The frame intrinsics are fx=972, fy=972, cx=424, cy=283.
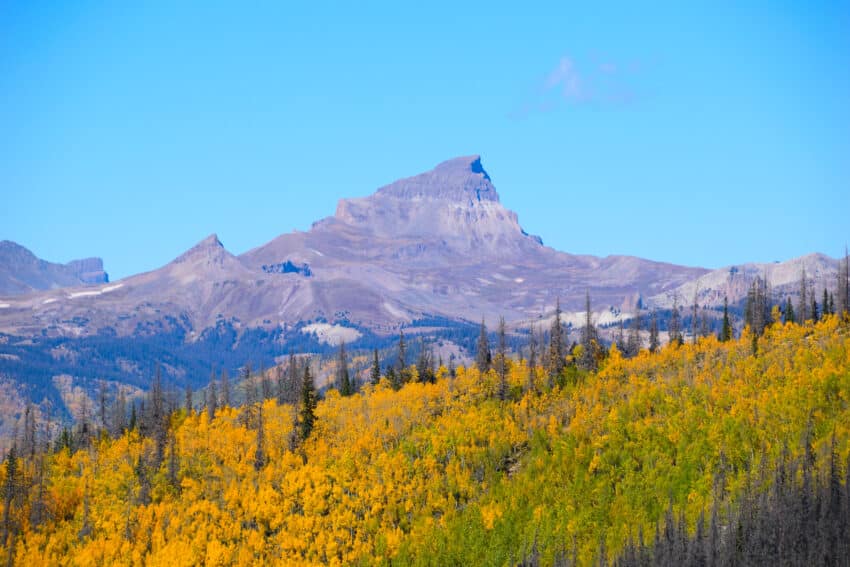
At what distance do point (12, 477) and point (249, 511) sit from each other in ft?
148

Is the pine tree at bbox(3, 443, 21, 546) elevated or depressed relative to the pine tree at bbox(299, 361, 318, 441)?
depressed

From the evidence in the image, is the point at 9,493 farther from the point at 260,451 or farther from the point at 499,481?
the point at 499,481

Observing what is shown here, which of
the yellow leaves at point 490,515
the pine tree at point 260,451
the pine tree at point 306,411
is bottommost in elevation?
the yellow leaves at point 490,515

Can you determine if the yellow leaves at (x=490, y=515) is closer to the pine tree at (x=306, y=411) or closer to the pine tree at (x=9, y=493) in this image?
the pine tree at (x=306, y=411)

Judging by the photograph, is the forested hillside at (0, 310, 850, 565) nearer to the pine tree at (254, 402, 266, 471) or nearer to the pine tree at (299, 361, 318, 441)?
the pine tree at (299, 361, 318, 441)

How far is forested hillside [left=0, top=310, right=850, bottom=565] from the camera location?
500 ft

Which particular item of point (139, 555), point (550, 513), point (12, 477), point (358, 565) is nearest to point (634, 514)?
point (550, 513)

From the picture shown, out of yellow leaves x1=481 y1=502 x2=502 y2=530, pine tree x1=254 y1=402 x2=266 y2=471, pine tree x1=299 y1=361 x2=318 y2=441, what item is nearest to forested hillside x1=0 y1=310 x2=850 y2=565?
yellow leaves x1=481 y1=502 x2=502 y2=530

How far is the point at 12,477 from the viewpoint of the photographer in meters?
177

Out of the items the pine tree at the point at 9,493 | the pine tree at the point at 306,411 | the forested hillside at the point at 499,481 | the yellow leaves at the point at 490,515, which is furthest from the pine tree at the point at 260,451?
the yellow leaves at the point at 490,515

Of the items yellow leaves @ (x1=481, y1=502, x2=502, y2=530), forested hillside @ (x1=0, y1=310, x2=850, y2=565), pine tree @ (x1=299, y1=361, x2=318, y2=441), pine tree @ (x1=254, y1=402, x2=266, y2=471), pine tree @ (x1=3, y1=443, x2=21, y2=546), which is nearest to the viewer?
forested hillside @ (x1=0, y1=310, x2=850, y2=565)

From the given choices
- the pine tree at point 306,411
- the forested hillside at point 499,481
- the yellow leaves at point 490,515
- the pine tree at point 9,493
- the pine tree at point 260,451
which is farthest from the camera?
the pine tree at point 306,411

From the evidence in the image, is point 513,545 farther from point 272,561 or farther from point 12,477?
point 12,477

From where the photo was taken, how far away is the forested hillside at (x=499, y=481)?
152 metres
